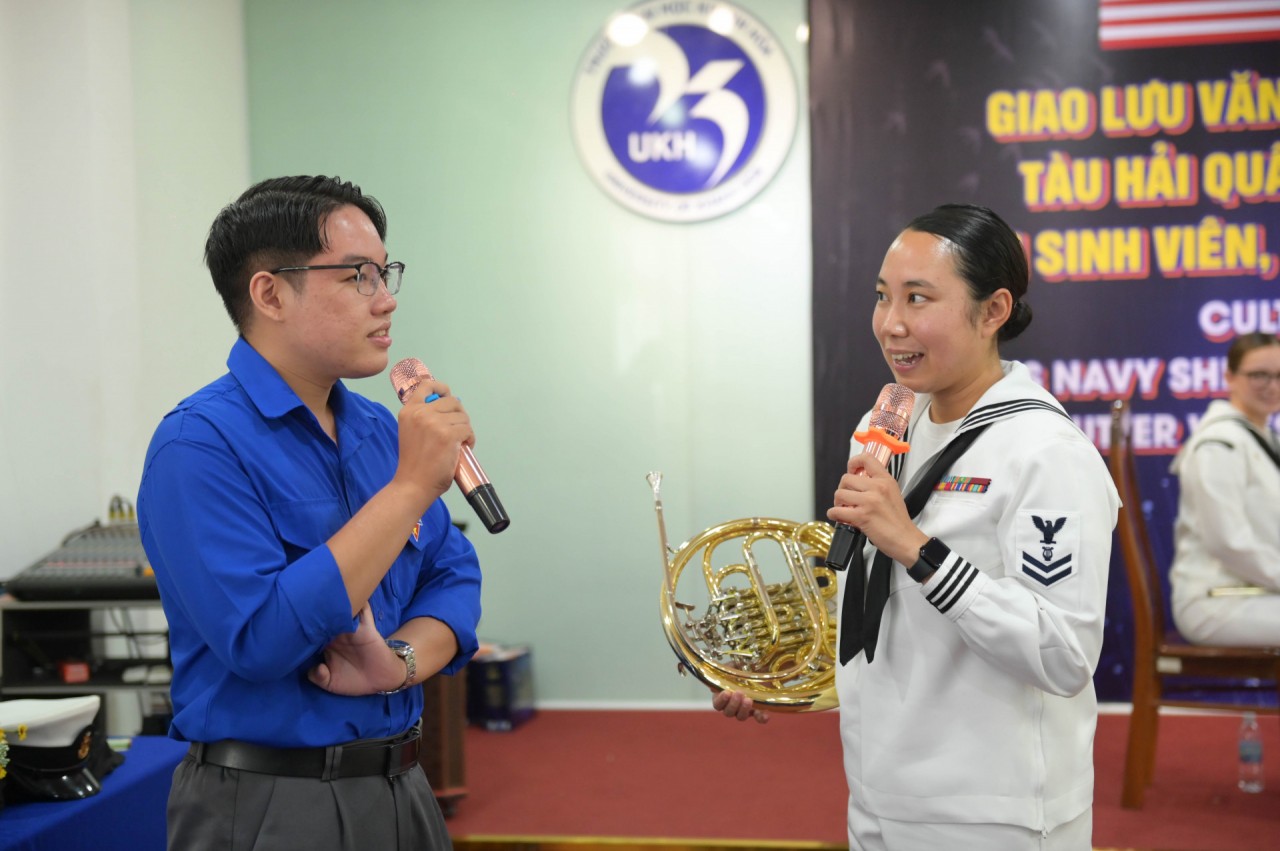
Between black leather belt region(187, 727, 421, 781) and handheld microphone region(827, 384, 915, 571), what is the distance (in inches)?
26.6

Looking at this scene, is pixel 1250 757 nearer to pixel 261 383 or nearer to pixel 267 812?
pixel 267 812

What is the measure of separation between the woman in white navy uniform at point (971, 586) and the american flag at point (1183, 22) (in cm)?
356

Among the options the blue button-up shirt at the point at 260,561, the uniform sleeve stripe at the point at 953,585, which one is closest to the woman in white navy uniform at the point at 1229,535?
the uniform sleeve stripe at the point at 953,585

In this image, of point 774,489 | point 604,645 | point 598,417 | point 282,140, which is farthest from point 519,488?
point 282,140

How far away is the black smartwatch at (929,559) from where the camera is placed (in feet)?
5.20

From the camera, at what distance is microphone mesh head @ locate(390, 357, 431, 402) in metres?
1.61

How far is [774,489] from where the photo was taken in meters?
5.06

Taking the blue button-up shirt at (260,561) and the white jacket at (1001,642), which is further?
the white jacket at (1001,642)

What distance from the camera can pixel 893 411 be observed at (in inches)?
70.4

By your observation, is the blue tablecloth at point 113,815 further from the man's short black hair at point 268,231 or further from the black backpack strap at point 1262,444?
the black backpack strap at point 1262,444

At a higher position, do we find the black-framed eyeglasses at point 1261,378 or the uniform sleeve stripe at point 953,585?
the black-framed eyeglasses at point 1261,378

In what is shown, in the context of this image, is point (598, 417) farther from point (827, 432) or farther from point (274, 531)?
point (274, 531)

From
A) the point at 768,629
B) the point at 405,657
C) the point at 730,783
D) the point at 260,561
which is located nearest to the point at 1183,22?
the point at 730,783

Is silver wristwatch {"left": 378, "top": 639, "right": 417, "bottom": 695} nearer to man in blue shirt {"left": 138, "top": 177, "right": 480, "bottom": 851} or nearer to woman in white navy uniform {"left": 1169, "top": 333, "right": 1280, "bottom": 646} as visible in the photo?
man in blue shirt {"left": 138, "top": 177, "right": 480, "bottom": 851}
